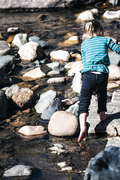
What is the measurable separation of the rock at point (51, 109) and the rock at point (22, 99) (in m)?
0.50

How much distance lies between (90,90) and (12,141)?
1252 millimetres

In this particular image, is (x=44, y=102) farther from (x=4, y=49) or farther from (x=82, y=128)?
(x=4, y=49)

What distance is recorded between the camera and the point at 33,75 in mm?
6316

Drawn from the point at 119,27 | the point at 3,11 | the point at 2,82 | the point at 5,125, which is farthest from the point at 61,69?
the point at 3,11

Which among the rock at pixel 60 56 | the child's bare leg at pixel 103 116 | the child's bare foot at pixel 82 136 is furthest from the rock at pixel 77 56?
the child's bare foot at pixel 82 136

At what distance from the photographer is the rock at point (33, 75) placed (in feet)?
20.6

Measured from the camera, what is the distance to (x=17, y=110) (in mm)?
4816

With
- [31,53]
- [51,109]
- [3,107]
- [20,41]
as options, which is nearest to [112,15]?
[20,41]

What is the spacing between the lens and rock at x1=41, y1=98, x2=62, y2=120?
14.4ft

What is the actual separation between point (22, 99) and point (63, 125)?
49.7 inches

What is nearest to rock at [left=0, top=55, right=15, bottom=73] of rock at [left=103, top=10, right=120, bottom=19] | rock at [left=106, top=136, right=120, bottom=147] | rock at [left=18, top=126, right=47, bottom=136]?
rock at [left=18, top=126, right=47, bottom=136]

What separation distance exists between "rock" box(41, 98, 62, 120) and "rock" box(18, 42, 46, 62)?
3043 millimetres

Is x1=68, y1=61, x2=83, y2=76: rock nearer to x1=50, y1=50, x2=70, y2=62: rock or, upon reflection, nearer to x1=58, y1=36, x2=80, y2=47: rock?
x1=50, y1=50, x2=70, y2=62: rock

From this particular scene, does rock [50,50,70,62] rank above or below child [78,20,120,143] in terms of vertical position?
below
